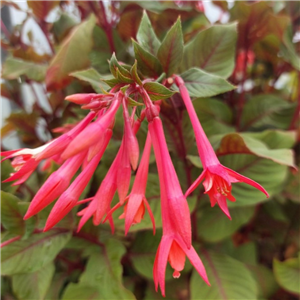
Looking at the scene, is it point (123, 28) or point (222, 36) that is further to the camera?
point (123, 28)

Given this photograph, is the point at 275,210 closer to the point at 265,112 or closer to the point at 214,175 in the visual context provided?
the point at 265,112

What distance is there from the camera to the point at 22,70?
557 millimetres

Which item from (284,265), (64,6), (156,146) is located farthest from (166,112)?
(64,6)

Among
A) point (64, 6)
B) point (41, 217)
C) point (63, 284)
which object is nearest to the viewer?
point (41, 217)

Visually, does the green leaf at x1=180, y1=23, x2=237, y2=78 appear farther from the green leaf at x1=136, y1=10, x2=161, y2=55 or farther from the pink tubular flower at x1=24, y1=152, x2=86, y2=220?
the pink tubular flower at x1=24, y1=152, x2=86, y2=220

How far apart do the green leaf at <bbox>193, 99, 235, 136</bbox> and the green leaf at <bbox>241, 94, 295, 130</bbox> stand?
51mm

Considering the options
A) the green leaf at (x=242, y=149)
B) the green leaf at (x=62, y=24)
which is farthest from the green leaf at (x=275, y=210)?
the green leaf at (x=62, y=24)

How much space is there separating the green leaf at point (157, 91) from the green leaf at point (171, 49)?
0.27 ft

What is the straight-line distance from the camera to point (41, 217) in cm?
43

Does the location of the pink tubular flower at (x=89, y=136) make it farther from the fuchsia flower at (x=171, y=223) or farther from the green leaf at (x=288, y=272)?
the green leaf at (x=288, y=272)

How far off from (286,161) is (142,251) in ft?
0.95

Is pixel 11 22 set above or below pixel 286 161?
above

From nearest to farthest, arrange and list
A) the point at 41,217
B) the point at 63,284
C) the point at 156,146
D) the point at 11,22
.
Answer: the point at 156,146, the point at 41,217, the point at 63,284, the point at 11,22

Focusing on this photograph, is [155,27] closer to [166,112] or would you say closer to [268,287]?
[166,112]
